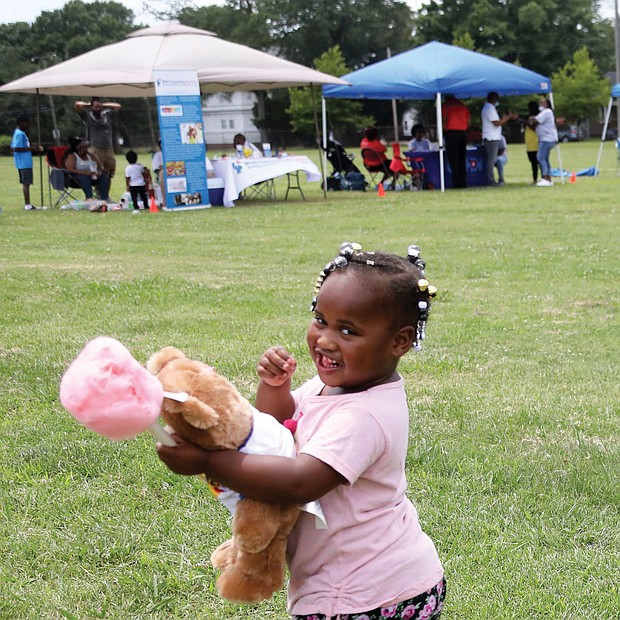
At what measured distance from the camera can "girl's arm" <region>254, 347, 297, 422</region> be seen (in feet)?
6.91

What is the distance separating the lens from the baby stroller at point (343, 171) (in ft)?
71.8

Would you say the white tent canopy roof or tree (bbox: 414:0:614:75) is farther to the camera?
tree (bbox: 414:0:614:75)

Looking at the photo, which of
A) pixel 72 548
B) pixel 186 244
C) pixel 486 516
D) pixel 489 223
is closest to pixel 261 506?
pixel 72 548

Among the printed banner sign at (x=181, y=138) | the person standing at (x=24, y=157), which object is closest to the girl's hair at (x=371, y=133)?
the printed banner sign at (x=181, y=138)

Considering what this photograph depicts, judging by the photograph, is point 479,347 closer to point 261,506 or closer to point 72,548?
point 72,548

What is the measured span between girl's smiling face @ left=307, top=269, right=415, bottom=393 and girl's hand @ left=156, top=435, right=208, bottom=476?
1.15 ft

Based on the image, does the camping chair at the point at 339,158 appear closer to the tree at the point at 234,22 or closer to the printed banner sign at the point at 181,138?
the printed banner sign at the point at 181,138

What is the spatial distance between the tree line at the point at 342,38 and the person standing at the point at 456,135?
38424mm

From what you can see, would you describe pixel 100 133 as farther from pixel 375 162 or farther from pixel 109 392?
pixel 109 392

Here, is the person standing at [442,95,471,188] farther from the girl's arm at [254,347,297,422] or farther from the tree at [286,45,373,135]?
the tree at [286,45,373,135]

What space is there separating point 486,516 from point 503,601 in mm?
575

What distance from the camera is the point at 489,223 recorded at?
13023mm

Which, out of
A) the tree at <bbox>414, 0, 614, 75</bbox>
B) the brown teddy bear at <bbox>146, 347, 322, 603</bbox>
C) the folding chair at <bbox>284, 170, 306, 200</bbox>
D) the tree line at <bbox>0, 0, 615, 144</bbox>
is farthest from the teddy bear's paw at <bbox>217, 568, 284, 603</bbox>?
the tree at <bbox>414, 0, 614, 75</bbox>

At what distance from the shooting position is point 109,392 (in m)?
1.54
